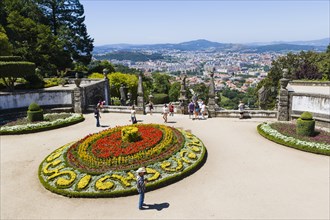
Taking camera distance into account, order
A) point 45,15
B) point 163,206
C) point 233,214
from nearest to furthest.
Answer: point 233,214, point 163,206, point 45,15

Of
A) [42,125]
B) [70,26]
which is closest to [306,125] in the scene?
[42,125]

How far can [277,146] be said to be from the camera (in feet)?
57.7

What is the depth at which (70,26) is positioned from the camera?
56312 millimetres

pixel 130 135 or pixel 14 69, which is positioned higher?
pixel 14 69

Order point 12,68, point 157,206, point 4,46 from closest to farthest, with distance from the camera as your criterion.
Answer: point 157,206 → point 12,68 → point 4,46

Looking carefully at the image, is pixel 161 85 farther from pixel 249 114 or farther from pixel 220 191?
pixel 220 191

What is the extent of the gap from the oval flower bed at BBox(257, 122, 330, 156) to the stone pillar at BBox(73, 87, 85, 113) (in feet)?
57.0

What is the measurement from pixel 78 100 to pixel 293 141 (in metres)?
20.2

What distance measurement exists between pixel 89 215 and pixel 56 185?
2991mm

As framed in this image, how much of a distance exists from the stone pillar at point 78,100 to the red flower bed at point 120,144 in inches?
451

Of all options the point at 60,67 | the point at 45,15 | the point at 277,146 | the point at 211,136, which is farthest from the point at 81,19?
the point at 277,146

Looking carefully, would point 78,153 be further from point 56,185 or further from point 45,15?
point 45,15

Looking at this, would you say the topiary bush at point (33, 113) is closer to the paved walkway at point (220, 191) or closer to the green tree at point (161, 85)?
the paved walkway at point (220, 191)

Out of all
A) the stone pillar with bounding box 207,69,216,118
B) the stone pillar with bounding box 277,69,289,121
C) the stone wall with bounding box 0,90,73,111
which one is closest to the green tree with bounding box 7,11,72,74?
the stone wall with bounding box 0,90,73,111
